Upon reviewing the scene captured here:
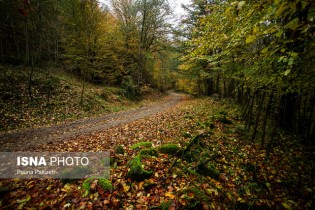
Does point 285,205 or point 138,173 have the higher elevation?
point 138,173

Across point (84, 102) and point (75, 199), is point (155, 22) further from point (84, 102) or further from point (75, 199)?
point (75, 199)

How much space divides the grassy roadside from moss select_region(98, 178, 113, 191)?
774cm

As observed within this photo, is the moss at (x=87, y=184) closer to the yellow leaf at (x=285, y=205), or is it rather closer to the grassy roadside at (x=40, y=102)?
the yellow leaf at (x=285, y=205)

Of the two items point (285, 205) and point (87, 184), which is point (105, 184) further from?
point (285, 205)

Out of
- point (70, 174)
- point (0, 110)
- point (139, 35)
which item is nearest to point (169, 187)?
point (70, 174)

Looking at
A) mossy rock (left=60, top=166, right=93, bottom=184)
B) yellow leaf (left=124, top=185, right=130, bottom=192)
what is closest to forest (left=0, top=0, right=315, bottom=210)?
yellow leaf (left=124, top=185, right=130, bottom=192)

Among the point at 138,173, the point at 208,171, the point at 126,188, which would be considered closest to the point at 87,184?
the point at 126,188

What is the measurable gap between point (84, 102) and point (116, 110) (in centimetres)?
282

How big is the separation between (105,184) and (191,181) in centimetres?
220

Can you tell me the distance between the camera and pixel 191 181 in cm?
411

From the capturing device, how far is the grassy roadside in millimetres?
9539

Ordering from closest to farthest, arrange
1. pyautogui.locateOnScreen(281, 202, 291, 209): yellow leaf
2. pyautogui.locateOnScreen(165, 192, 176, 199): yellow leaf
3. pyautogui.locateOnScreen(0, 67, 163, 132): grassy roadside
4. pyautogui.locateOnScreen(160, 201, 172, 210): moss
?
pyautogui.locateOnScreen(160, 201, 172, 210): moss
pyautogui.locateOnScreen(165, 192, 176, 199): yellow leaf
pyautogui.locateOnScreen(281, 202, 291, 209): yellow leaf
pyautogui.locateOnScreen(0, 67, 163, 132): grassy roadside

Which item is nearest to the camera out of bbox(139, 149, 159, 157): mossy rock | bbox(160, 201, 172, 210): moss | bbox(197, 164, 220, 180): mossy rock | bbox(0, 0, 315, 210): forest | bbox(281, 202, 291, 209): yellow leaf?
bbox(160, 201, 172, 210): moss

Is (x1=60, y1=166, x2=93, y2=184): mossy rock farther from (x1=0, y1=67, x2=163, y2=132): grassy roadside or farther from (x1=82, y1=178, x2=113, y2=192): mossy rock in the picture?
(x1=0, y1=67, x2=163, y2=132): grassy roadside
